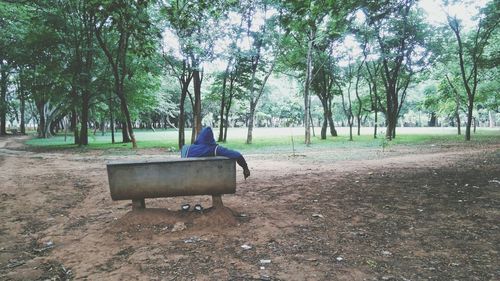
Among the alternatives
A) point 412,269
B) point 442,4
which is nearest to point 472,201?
point 412,269

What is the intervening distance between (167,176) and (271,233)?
5.87 feet

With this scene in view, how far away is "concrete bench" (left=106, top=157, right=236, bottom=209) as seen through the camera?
4.99m

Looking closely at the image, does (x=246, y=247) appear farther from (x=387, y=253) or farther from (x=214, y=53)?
(x=214, y=53)

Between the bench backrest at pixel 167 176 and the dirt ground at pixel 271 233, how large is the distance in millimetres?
466

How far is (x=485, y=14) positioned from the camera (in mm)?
20859

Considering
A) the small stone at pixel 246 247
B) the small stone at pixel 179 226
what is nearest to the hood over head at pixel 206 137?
the small stone at pixel 179 226

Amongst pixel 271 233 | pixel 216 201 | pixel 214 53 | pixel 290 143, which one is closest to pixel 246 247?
pixel 271 233

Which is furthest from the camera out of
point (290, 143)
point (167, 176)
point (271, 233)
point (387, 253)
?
point (290, 143)

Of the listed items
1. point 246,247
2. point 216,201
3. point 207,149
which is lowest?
point 246,247

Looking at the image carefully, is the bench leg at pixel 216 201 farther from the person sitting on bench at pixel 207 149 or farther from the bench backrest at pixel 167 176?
the person sitting on bench at pixel 207 149

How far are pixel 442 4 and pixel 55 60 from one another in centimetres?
2657

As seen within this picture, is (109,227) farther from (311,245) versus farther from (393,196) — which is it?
(393,196)

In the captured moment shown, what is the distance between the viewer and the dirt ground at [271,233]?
3678 mm

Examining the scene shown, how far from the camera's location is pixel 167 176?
504 cm
